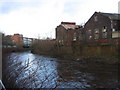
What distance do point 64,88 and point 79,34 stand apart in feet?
85.9

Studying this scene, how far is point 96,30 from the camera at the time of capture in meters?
28.4

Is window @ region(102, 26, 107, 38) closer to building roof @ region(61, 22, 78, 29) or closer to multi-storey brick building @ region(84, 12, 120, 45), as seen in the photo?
multi-storey brick building @ region(84, 12, 120, 45)

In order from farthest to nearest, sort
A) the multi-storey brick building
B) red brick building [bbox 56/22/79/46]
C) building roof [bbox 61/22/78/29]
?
building roof [bbox 61/22/78/29] → red brick building [bbox 56/22/79/46] → the multi-storey brick building

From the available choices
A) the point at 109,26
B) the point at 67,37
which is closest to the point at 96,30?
the point at 109,26

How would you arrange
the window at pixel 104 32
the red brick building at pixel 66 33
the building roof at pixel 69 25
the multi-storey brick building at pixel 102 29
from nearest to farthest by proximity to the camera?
the multi-storey brick building at pixel 102 29
the window at pixel 104 32
the red brick building at pixel 66 33
the building roof at pixel 69 25

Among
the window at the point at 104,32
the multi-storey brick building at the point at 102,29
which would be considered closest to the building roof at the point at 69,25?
the multi-storey brick building at the point at 102,29

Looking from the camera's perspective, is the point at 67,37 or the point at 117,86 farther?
the point at 67,37

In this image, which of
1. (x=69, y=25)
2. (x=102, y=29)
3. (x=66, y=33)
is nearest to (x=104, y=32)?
(x=102, y=29)

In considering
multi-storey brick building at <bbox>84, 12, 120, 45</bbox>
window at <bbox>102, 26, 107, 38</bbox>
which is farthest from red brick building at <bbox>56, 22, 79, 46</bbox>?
window at <bbox>102, 26, 107, 38</bbox>

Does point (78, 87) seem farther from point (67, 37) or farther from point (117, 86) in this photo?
point (67, 37)

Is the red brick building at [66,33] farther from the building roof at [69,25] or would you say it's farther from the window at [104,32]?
the window at [104,32]

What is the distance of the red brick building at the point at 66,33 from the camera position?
118ft

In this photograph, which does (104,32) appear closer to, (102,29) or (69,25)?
(102,29)

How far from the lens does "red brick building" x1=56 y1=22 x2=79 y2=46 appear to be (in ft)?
118
